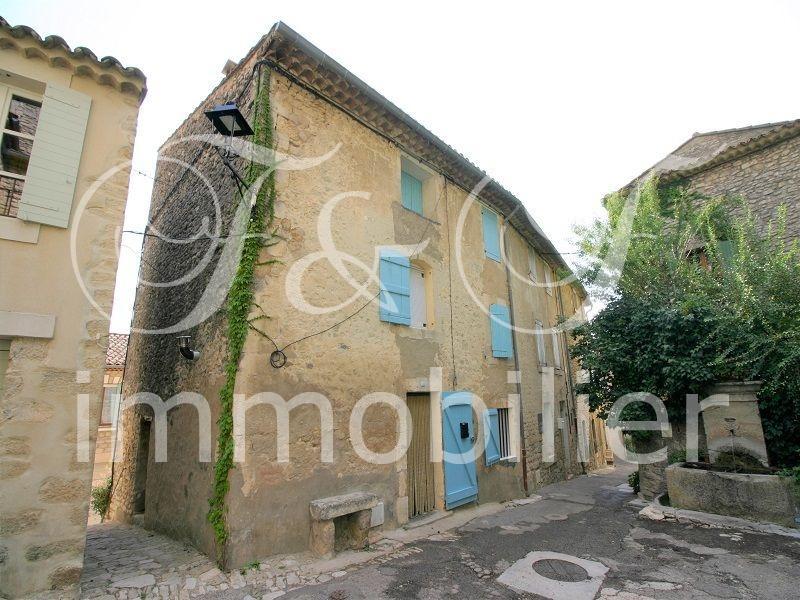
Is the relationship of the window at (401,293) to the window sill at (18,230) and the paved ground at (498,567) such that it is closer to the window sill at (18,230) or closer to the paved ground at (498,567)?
the paved ground at (498,567)

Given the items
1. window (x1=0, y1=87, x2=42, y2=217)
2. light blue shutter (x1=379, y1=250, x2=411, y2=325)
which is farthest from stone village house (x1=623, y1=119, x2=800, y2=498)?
window (x1=0, y1=87, x2=42, y2=217)

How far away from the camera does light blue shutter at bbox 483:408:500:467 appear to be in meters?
8.23

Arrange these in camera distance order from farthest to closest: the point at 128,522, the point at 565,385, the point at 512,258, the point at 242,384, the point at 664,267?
the point at 565,385 < the point at 512,258 < the point at 664,267 < the point at 128,522 < the point at 242,384

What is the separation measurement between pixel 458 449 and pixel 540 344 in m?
5.58

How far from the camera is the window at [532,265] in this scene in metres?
12.4

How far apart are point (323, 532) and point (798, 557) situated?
528 centimetres

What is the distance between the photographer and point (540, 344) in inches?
471

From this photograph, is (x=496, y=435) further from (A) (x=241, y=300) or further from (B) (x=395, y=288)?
(A) (x=241, y=300)

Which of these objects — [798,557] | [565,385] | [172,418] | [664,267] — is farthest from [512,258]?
[172,418]

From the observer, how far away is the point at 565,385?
1380 cm

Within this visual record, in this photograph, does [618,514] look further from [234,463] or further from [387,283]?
[234,463]

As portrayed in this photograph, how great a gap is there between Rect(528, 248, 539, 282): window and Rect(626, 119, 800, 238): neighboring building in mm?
3721

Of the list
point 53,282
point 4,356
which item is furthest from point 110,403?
point 53,282

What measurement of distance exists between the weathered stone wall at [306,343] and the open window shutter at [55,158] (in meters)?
1.93
